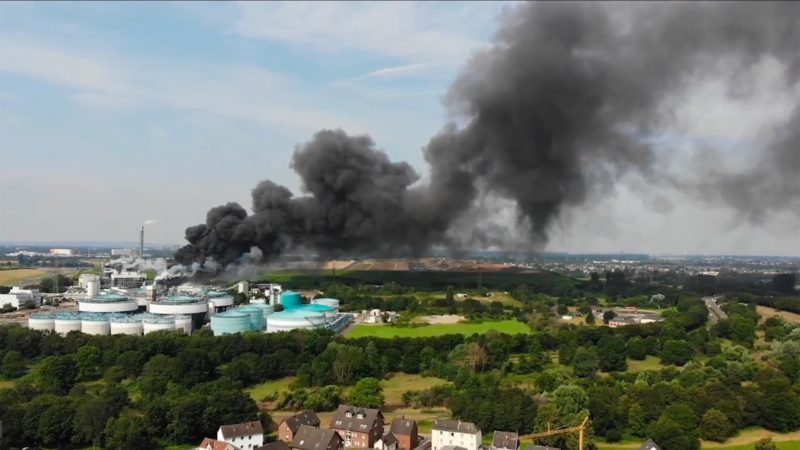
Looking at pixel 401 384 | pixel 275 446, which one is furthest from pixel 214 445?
pixel 401 384

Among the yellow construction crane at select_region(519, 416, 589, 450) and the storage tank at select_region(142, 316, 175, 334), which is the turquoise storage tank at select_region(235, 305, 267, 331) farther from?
the yellow construction crane at select_region(519, 416, 589, 450)

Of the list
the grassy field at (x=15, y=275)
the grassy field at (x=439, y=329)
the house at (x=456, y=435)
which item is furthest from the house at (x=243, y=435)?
the grassy field at (x=15, y=275)

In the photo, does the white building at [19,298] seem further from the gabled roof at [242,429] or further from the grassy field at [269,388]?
the gabled roof at [242,429]

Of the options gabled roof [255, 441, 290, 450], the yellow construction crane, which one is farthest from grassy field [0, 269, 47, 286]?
the yellow construction crane

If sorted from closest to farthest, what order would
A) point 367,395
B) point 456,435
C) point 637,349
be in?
point 456,435, point 367,395, point 637,349

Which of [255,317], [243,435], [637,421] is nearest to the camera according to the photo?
[243,435]

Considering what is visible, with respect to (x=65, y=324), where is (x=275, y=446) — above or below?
below

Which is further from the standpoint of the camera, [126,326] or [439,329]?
[439,329]

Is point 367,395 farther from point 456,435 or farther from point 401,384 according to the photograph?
point 401,384
